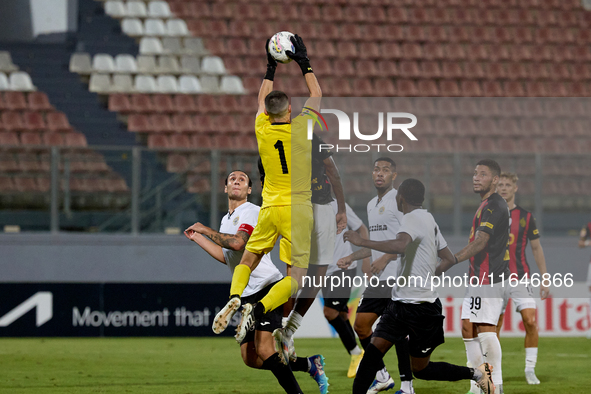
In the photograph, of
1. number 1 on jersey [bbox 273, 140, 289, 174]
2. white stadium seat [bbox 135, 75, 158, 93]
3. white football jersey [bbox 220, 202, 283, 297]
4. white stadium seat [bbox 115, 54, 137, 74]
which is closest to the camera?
number 1 on jersey [bbox 273, 140, 289, 174]

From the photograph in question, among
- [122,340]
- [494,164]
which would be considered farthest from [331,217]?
[122,340]

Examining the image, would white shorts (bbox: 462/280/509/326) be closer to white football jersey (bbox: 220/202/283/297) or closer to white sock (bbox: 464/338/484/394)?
white sock (bbox: 464/338/484/394)

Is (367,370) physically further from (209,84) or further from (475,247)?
(209,84)

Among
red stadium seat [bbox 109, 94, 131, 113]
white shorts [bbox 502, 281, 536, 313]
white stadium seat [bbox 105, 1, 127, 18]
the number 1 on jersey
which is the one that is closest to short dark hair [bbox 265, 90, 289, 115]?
the number 1 on jersey

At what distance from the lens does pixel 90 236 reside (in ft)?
38.3

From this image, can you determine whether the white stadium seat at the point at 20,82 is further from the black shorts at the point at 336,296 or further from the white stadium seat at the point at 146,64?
the black shorts at the point at 336,296

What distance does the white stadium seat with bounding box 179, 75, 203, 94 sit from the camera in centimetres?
1515

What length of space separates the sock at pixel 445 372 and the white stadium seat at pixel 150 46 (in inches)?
449

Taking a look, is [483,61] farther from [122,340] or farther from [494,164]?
[494,164]

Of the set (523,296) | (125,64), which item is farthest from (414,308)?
(125,64)

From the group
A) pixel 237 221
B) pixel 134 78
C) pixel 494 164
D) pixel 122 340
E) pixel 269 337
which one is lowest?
pixel 122 340

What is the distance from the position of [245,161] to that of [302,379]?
427 centimetres

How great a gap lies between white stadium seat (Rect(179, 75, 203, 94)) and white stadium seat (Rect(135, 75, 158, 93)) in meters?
0.51

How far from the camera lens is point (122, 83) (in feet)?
49.7
